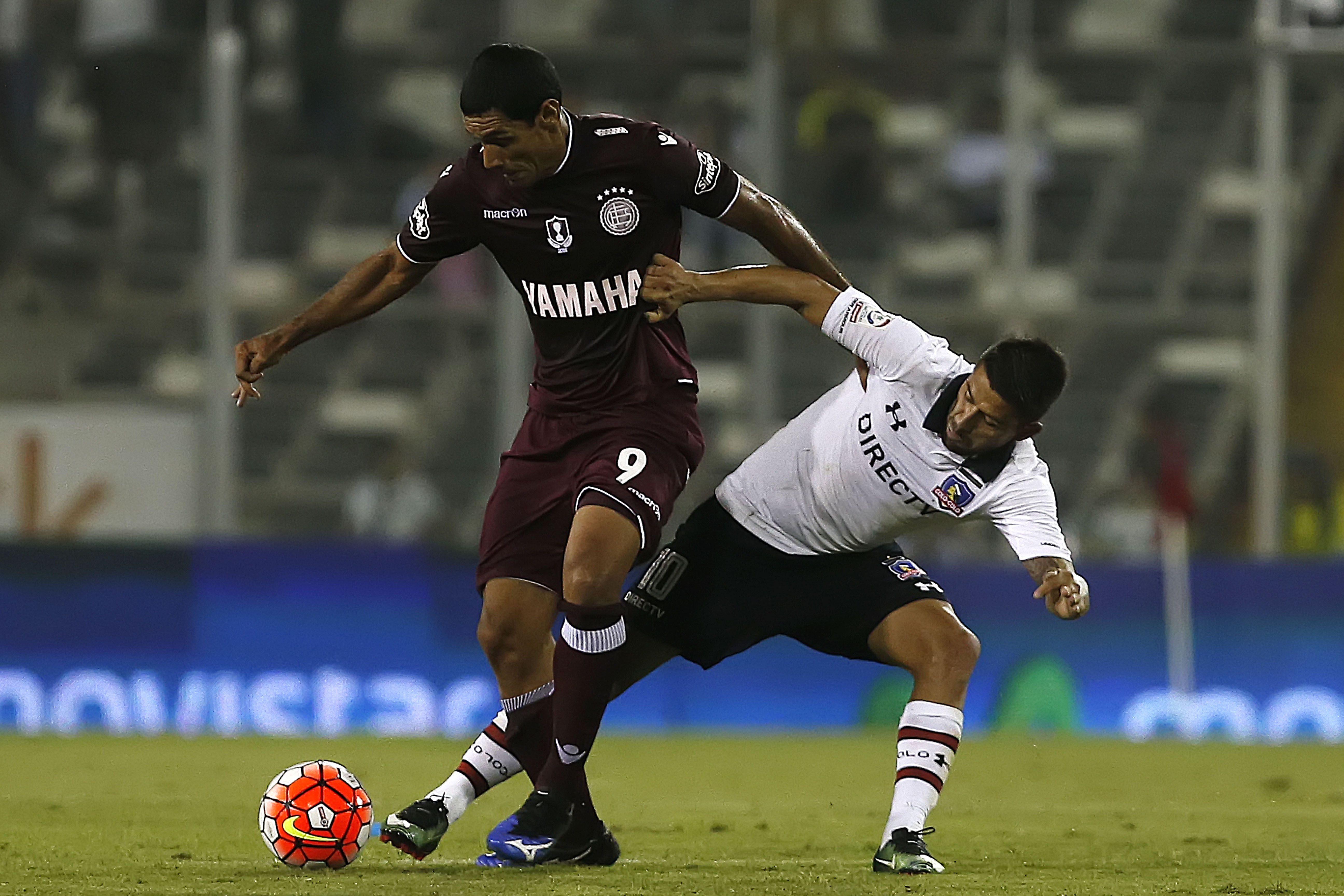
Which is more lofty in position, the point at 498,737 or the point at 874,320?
the point at 874,320

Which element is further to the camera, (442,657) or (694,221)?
(694,221)

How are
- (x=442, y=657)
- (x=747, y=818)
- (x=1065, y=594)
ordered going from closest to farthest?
(x=1065, y=594), (x=747, y=818), (x=442, y=657)

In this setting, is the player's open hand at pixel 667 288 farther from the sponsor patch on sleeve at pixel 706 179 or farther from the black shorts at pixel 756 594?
the black shorts at pixel 756 594

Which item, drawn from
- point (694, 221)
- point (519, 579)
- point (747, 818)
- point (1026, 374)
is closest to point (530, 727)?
point (519, 579)

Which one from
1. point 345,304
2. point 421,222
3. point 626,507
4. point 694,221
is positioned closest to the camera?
point 626,507

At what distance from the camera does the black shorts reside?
6465 mm

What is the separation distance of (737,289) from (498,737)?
1514 millimetres

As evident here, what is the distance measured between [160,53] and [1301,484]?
332 inches

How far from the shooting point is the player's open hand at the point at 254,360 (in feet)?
21.2

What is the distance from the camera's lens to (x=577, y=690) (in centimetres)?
620

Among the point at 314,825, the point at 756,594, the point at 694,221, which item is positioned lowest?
the point at 314,825

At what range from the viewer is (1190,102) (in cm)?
1605

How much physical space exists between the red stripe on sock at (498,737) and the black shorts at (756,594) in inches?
19.9

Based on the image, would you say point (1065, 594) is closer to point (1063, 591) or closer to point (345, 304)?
point (1063, 591)
